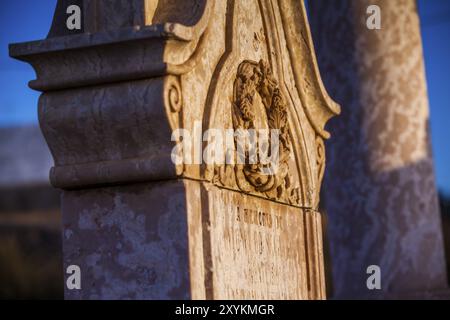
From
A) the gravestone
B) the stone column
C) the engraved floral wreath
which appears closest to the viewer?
the gravestone

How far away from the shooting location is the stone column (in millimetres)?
6047

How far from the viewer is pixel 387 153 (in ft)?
19.9

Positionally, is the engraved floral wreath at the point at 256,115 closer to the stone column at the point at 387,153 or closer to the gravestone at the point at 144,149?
the gravestone at the point at 144,149

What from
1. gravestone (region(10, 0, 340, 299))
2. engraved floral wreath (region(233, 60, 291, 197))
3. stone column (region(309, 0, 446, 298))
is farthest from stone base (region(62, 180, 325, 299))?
stone column (region(309, 0, 446, 298))

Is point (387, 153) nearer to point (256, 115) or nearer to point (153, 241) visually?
point (256, 115)

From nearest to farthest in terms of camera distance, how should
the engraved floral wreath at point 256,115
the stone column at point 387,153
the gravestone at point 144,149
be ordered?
the gravestone at point 144,149, the engraved floral wreath at point 256,115, the stone column at point 387,153

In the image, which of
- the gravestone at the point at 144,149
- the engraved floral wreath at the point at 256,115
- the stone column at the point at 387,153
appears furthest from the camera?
the stone column at the point at 387,153

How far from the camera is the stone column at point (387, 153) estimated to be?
6047 mm

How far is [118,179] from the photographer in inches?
122

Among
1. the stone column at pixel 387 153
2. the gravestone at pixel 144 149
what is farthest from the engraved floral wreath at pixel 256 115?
the stone column at pixel 387 153

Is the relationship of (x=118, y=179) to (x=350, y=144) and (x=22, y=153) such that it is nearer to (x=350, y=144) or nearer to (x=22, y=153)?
(x=350, y=144)

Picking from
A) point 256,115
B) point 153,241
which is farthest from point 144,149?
point 256,115

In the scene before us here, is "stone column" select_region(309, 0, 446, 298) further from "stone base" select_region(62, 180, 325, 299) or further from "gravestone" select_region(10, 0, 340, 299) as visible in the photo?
"stone base" select_region(62, 180, 325, 299)
